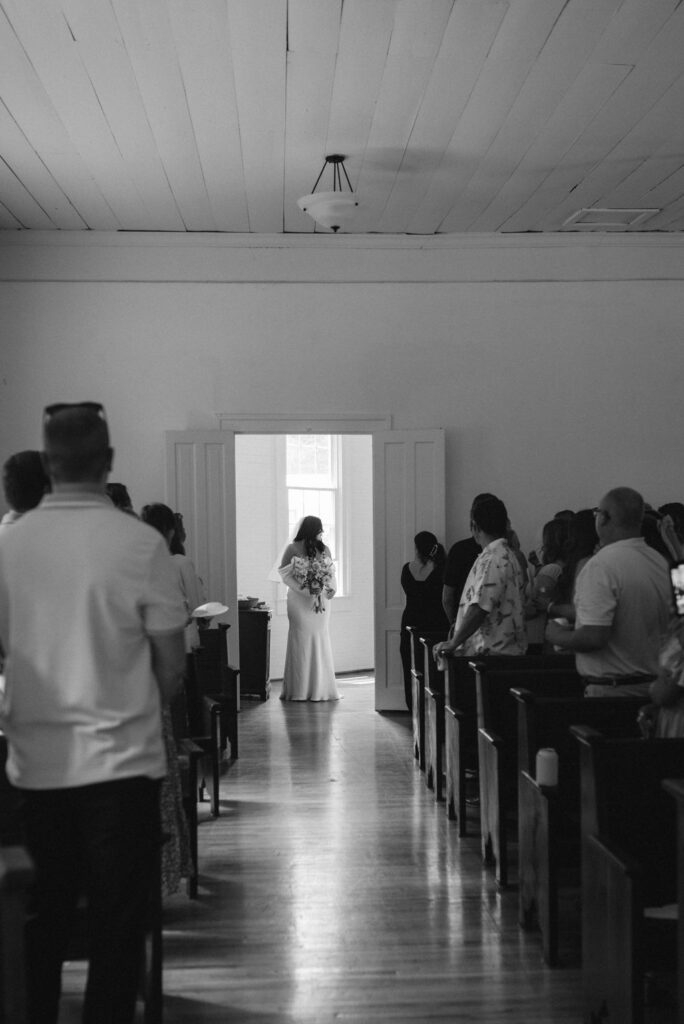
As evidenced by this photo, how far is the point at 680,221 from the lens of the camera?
8.97m

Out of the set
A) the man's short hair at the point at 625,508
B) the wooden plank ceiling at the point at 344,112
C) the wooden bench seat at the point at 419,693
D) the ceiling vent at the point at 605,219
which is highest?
the wooden plank ceiling at the point at 344,112

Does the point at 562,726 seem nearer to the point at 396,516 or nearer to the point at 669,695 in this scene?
the point at 669,695

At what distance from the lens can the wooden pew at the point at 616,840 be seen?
10.3ft

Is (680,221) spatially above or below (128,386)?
above

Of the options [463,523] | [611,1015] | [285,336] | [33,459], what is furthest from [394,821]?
[285,336]

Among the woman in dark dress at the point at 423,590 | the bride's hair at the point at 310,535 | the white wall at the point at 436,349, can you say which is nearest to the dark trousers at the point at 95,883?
the woman in dark dress at the point at 423,590

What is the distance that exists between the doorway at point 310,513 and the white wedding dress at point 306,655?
1790 mm

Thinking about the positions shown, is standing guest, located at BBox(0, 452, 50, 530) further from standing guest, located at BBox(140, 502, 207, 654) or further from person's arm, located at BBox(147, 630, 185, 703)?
standing guest, located at BBox(140, 502, 207, 654)

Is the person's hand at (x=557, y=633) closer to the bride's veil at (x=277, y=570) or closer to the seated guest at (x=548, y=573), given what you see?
the seated guest at (x=548, y=573)

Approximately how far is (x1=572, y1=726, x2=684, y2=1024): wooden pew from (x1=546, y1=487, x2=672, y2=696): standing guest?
0.81 m

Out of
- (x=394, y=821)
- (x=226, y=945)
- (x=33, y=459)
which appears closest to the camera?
(x=33, y=459)

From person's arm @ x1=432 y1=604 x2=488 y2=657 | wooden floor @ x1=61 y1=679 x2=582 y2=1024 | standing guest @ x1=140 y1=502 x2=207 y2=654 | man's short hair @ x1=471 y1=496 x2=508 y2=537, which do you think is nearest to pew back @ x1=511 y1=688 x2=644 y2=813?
wooden floor @ x1=61 y1=679 x2=582 y2=1024

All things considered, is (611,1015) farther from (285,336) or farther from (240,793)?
(285,336)

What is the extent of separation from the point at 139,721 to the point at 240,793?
427 centimetres
